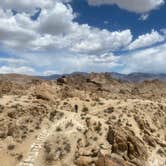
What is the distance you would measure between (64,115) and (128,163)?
14916 millimetres

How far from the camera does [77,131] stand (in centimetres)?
4550

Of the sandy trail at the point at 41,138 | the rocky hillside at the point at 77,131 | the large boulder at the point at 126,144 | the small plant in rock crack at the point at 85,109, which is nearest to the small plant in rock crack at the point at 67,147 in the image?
the rocky hillside at the point at 77,131

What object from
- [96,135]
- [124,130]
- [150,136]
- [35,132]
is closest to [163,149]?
[150,136]

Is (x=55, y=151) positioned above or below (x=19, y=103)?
below

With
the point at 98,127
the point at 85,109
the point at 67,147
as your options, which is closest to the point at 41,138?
the point at 67,147

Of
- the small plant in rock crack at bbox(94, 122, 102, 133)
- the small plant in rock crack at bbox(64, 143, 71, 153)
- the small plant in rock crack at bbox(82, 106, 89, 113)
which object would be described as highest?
the small plant in rock crack at bbox(82, 106, 89, 113)

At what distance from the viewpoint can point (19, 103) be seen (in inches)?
2121

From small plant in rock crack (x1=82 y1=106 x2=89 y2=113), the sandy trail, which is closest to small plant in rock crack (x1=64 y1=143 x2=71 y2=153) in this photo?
the sandy trail

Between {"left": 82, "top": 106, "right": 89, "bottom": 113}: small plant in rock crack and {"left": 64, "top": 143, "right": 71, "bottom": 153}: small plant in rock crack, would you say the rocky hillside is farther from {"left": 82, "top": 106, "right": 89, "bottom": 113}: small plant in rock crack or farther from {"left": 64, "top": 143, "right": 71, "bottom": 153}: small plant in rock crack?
{"left": 82, "top": 106, "right": 89, "bottom": 113}: small plant in rock crack

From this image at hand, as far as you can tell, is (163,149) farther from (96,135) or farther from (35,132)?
(35,132)

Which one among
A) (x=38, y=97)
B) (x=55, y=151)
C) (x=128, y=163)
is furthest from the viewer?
(x=38, y=97)

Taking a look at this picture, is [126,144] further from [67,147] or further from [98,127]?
[67,147]

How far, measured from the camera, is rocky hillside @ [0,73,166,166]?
41188 mm

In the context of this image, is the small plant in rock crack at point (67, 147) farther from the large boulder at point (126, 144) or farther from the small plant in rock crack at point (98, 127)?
the large boulder at point (126, 144)
